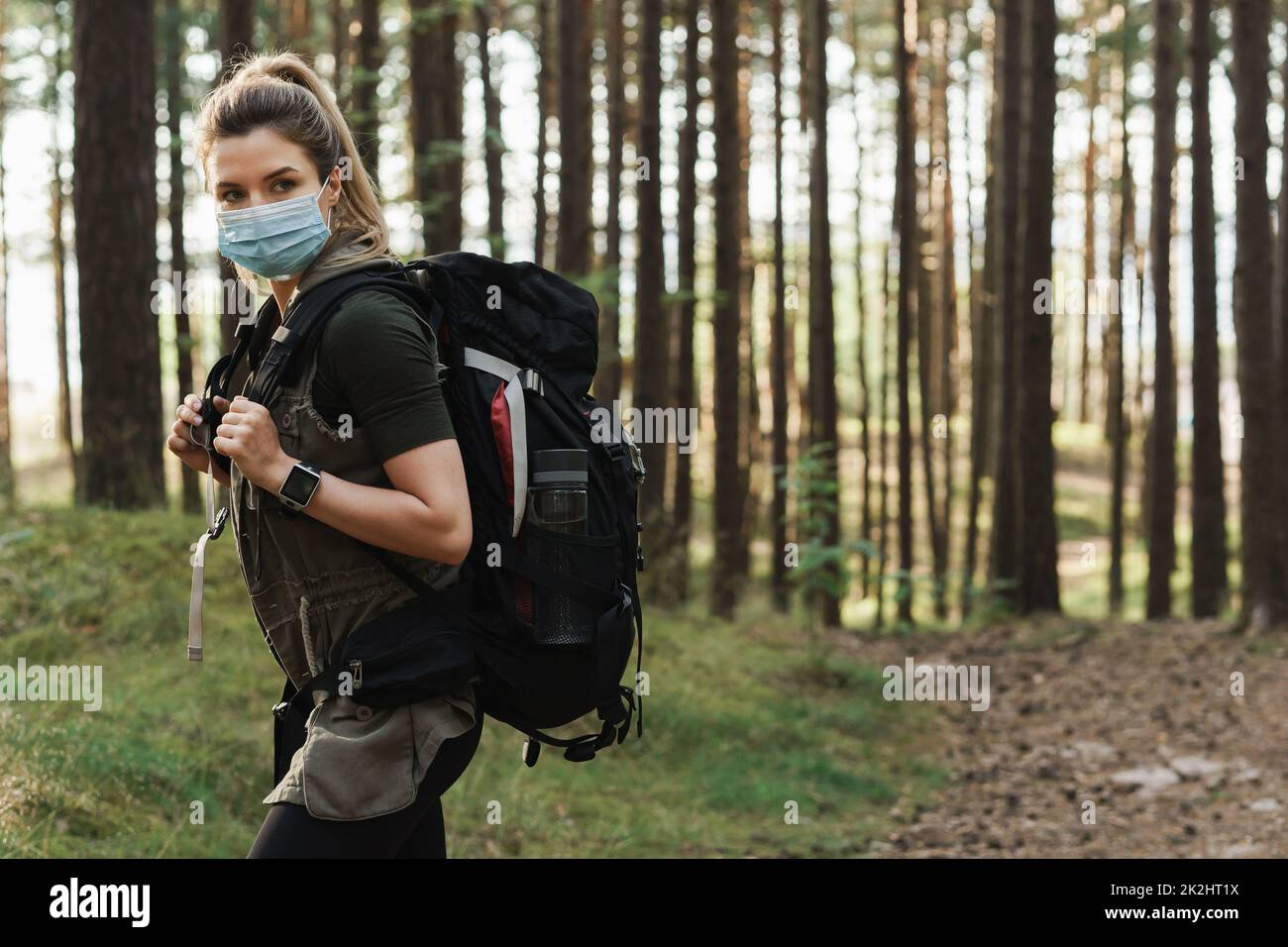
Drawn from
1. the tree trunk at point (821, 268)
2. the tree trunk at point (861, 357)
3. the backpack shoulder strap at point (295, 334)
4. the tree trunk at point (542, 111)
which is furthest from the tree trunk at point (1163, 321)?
the backpack shoulder strap at point (295, 334)

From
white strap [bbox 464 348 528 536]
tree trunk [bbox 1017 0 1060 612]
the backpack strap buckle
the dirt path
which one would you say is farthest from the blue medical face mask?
tree trunk [bbox 1017 0 1060 612]

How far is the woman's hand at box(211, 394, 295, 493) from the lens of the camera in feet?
8.07

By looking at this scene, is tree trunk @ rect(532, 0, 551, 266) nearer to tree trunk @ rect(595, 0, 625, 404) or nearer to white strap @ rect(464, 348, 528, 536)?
tree trunk @ rect(595, 0, 625, 404)

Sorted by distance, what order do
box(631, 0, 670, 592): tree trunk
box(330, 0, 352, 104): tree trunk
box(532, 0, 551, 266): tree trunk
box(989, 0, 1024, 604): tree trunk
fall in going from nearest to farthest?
box(631, 0, 670, 592): tree trunk < box(989, 0, 1024, 604): tree trunk < box(330, 0, 352, 104): tree trunk < box(532, 0, 551, 266): tree trunk

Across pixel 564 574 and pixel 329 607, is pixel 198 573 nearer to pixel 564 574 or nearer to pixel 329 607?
pixel 329 607

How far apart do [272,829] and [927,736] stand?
9.09 m

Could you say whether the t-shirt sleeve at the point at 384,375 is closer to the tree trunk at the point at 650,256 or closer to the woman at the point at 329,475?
the woman at the point at 329,475

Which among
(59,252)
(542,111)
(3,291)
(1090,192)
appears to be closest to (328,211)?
(542,111)

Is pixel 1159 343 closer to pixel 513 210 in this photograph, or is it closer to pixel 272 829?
pixel 272 829

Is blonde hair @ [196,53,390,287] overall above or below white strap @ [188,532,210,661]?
above

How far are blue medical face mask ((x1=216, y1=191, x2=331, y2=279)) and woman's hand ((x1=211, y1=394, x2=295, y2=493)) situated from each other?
0.45m

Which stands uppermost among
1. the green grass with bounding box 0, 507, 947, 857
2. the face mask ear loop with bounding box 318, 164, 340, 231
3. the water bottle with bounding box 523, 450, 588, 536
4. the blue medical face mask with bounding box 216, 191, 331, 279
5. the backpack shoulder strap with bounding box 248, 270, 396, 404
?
the face mask ear loop with bounding box 318, 164, 340, 231

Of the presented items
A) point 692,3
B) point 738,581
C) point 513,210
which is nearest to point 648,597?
point 738,581
